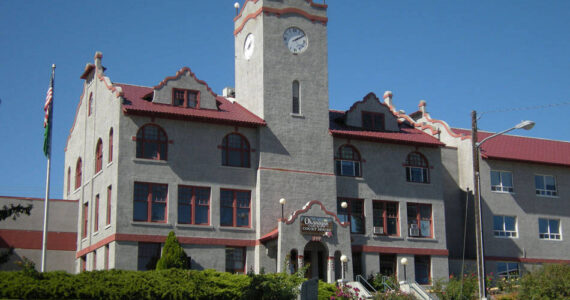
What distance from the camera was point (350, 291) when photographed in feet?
137

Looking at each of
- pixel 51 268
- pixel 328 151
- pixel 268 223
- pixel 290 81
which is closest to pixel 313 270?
pixel 268 223

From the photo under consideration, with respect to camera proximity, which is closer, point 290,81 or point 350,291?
point 350,291

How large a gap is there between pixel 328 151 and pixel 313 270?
7.01m

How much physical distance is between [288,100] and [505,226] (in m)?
17.2

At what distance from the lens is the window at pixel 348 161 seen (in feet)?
162

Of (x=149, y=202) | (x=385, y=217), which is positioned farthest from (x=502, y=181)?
(x=149, y=202)

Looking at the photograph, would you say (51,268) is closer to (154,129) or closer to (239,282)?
(154,129)

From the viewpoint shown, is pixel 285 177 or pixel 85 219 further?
pixel 85 219

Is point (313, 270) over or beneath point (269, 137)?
beneath

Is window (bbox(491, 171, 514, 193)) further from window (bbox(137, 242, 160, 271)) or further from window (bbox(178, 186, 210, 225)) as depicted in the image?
window (bbox(137, 242, 160, 271))

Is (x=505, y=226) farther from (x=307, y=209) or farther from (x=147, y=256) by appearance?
(x=147, y=256)

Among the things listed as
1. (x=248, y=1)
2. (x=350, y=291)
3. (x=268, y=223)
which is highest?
(x=248, y=1)

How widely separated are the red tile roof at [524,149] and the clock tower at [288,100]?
12283 millimetres

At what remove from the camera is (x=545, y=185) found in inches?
2216
